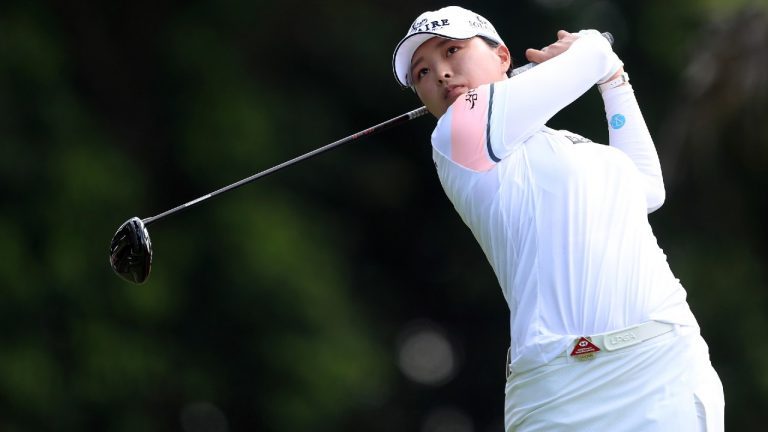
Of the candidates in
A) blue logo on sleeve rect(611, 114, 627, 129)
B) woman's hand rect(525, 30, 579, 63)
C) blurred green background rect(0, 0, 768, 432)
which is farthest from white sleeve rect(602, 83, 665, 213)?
blurred green background rect(0, 0, 768, 432)

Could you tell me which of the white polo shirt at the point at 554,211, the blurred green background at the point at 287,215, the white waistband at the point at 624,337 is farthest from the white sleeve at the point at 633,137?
the blurred green background at the point at 287,215

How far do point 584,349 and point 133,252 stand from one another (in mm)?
1442

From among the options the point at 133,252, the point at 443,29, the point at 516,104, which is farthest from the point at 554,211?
the point at 133,252

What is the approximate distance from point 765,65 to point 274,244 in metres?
3.26

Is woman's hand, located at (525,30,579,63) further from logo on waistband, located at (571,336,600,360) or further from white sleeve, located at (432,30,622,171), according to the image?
logo on waistband, located at (571,336,600,360)

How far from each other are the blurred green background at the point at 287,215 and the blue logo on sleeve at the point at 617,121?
604cm

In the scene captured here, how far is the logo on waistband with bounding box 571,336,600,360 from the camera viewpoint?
9.60 ft

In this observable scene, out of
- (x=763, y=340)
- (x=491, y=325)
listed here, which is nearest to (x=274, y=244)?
(x=491, y=325)

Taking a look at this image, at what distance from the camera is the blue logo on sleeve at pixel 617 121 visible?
3.38 metres

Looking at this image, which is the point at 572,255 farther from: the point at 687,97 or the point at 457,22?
the point at 687,97

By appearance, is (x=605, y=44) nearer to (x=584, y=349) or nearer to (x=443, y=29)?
(x=443, y=29)

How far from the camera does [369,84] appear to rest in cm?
1125

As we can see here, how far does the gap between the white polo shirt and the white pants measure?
5 cm

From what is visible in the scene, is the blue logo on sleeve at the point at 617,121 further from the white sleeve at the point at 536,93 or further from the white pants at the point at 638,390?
the white pants at the point at 638,390
